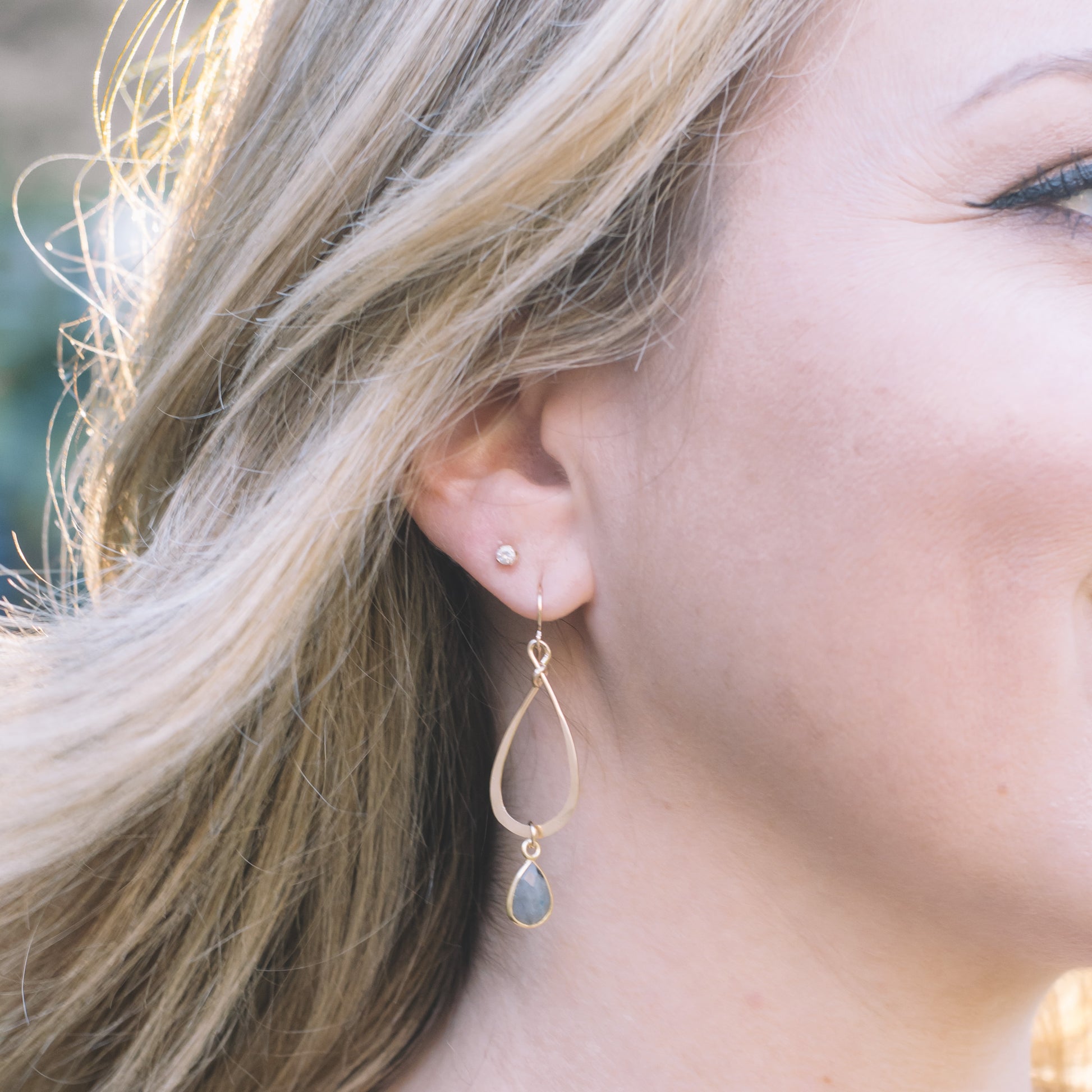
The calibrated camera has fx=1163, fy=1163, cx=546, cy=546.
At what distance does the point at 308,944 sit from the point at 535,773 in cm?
45

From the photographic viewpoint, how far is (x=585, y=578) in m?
1.37

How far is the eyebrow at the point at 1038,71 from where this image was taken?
115 centimetres

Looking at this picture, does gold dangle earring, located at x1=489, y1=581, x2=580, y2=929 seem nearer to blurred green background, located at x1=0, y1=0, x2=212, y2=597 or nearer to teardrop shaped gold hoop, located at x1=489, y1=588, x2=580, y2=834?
teardrop shaped gold hoop, located at x1=489, y1=588, x2=580, y2=834

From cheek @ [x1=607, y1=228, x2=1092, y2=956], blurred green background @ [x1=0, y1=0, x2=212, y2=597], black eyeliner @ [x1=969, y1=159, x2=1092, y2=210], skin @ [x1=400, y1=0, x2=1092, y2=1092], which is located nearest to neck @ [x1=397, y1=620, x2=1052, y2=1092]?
skin @ [x1=400, y1=0, x2=1092, y2=1092]

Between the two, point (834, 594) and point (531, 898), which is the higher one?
point (834, 594)

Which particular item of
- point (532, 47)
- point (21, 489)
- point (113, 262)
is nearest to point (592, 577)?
point (532, 47)

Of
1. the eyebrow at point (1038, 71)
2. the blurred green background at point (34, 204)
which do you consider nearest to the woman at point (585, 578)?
the eyebrow at point (1038, 71)

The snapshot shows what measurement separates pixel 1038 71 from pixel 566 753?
0.93 m

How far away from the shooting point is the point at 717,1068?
55.0 inches

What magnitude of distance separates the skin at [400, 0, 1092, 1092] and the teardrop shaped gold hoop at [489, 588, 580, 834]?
24mm

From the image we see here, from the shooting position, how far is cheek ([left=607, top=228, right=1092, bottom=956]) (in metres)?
1.16

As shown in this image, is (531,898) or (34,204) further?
(34,204)

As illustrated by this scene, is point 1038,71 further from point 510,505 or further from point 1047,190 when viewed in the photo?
point 510,505

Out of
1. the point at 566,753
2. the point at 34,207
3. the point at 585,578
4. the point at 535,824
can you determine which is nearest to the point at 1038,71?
the point at 585,578
